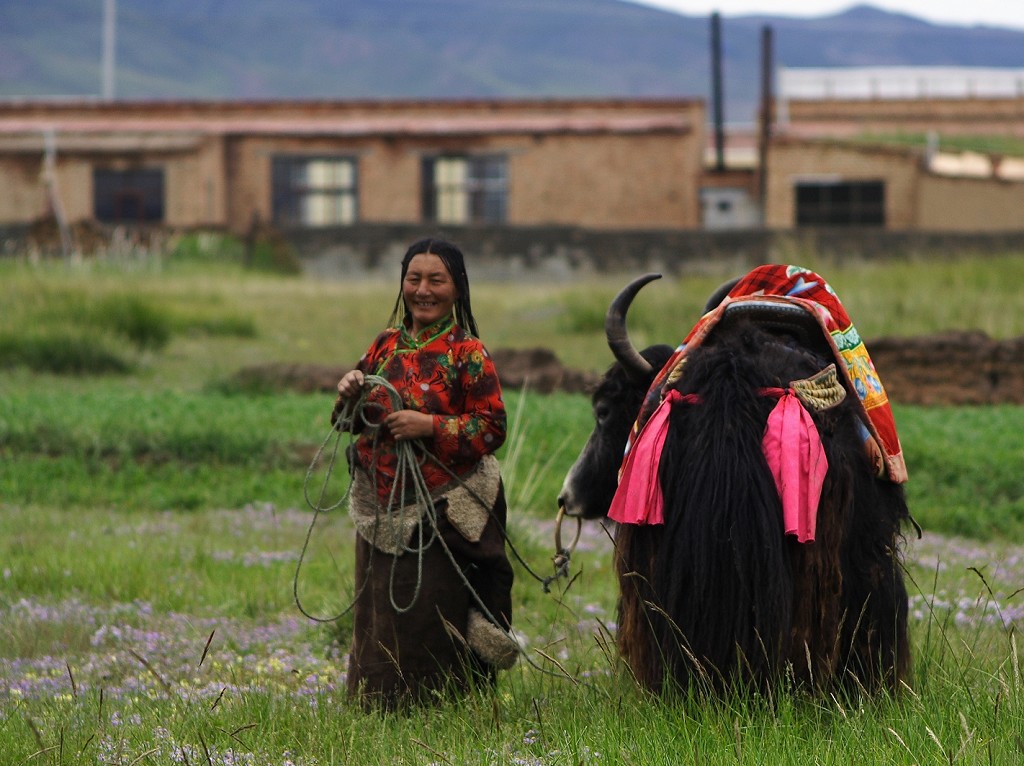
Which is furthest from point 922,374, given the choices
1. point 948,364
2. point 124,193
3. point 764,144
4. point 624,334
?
point 124,193

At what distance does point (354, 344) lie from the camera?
635 inches

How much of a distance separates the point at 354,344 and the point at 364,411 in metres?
11.6

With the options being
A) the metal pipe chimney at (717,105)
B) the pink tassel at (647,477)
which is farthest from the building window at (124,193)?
the pink tassel at (647,477)

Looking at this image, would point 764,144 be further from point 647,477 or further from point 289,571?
point 647,477

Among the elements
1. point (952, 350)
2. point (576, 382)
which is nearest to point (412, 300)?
point (576, 382)

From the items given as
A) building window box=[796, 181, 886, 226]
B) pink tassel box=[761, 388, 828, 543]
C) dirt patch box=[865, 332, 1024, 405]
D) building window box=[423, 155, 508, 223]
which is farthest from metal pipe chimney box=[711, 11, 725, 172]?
pink tassel box=[761, 388, 828, 543]

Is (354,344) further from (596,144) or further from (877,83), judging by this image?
(877,83)

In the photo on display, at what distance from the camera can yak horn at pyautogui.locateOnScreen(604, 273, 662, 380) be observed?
4.58 metres

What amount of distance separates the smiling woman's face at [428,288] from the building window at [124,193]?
2909 centimetres

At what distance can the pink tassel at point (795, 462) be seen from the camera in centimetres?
389

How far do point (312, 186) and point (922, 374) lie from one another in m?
22.2

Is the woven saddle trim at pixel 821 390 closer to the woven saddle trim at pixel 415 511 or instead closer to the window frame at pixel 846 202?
the woven saddle trim at pixel 415 511

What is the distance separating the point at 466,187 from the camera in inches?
1273

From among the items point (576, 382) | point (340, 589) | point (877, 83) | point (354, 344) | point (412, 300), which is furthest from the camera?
point (877, 83)
